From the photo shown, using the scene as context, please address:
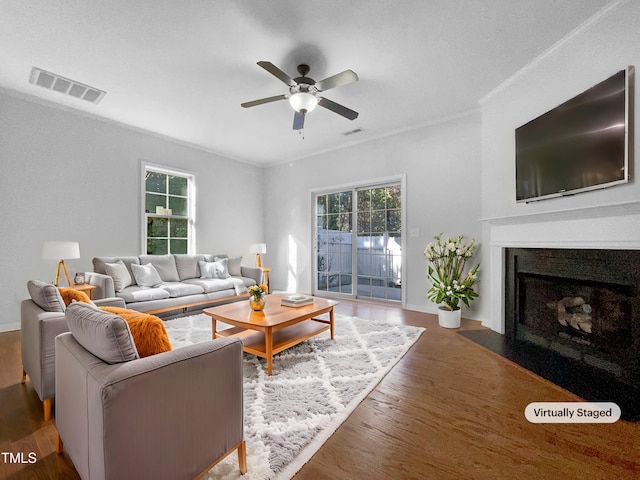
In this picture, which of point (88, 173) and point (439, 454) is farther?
point (88, 173)

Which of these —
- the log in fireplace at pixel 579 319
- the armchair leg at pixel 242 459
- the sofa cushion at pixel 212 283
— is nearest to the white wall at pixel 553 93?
the log in fireplace at pixel 579 319

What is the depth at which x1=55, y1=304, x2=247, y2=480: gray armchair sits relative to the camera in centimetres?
97

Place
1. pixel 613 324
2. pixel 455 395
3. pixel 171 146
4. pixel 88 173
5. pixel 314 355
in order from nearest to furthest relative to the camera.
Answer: pixel 455 395 < pixel 613 324 < pixel 314 355 < pixel 88 173 < pixel 171 146

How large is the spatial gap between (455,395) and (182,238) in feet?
16.1

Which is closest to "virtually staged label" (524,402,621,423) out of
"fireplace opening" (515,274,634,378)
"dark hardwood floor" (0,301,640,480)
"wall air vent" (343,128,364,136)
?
"dark hardwood floor" (0,301,640,480)

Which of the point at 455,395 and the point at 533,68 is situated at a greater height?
the point at 533,68

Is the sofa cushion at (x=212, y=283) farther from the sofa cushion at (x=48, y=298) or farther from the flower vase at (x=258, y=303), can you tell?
the sofa cushion at (x=48, y=298)

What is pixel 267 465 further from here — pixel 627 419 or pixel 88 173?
pixel 88 173

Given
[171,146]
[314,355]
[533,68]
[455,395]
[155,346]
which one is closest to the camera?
[155,346]

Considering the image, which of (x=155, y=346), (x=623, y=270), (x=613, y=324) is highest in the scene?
(x=623, y=270)

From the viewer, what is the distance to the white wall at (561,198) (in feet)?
6.87

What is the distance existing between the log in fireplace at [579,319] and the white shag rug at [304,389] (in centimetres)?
111

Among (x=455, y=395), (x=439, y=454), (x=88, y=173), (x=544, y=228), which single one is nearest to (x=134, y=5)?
(x=88, y=173)

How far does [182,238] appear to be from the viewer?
5.29m
